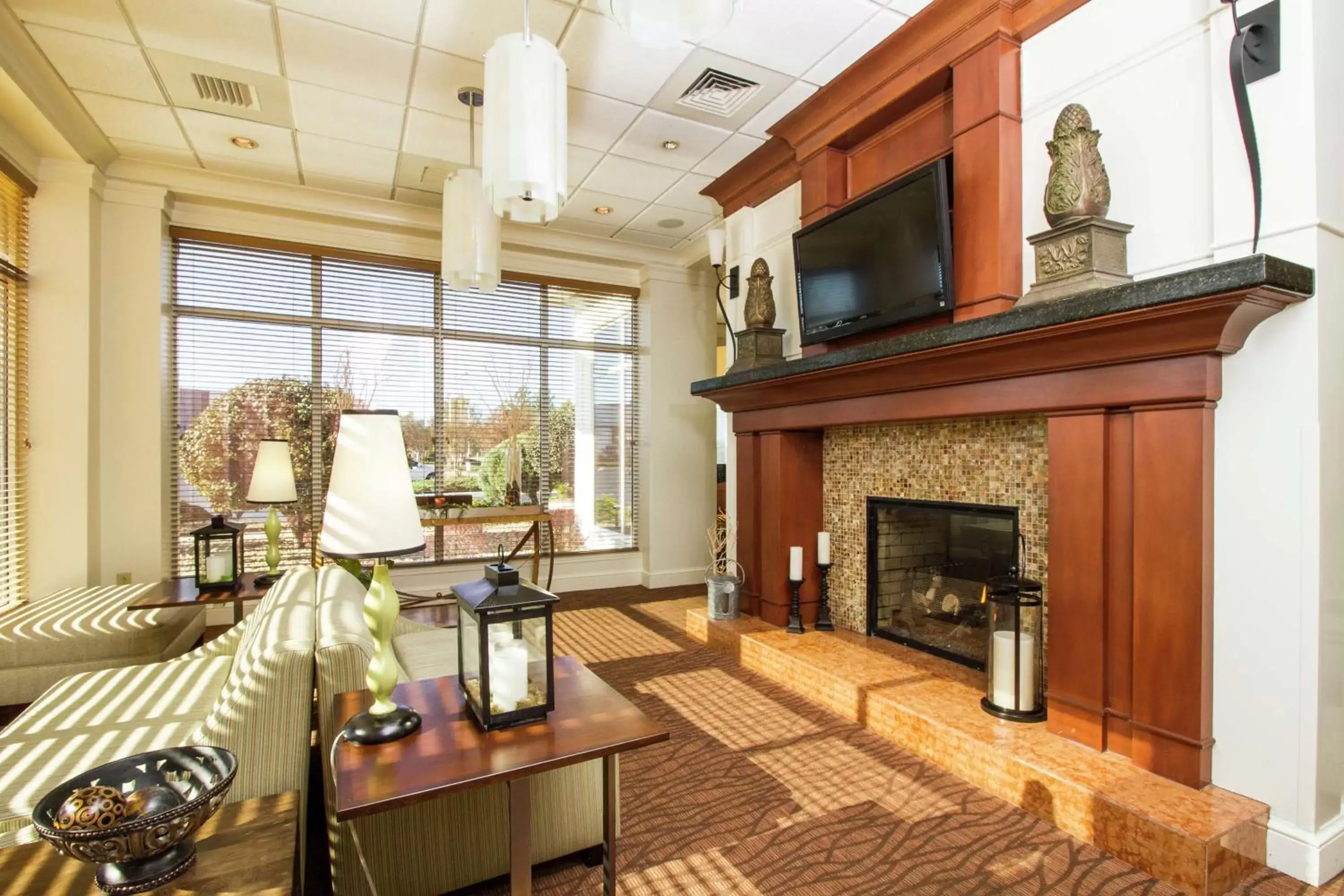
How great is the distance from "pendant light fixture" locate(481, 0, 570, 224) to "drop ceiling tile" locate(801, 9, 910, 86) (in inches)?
52.0

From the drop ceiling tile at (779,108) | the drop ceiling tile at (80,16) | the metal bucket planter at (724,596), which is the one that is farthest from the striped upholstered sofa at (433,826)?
the drop ceiling tile at (779,108)

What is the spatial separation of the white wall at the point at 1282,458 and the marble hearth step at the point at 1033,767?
17 cm

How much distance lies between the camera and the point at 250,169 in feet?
14.0

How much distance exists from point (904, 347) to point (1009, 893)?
6.02ft

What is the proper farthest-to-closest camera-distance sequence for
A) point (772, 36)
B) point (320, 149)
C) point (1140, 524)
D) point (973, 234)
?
point (320, 149) < point (772, 36) < point (973, 234) < point (1140, 524)

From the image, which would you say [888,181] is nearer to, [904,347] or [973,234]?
[973,234]

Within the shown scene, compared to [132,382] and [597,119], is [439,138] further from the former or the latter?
[132,382]

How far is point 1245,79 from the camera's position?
1.92 metres

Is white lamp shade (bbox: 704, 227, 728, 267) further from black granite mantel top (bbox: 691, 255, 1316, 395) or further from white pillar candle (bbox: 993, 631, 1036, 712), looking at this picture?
white pillar candle (bbox: 993, 631, 1036, 712)

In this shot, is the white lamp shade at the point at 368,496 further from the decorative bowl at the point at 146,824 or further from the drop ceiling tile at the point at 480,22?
the drop ceiling tile at the point at 480,22

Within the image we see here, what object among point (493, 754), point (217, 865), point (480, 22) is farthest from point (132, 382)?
point (493, 754)

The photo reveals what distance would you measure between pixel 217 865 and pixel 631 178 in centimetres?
406

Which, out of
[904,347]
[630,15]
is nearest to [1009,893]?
[904,347]

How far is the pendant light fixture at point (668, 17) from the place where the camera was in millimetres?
1916
